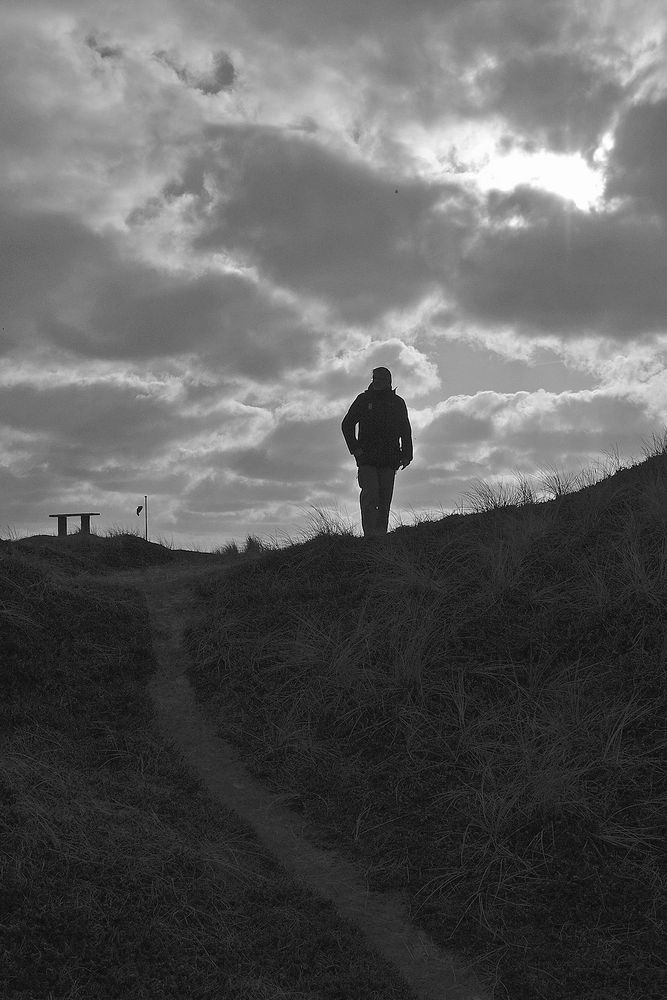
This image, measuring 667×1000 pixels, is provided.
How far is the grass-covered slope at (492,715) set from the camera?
16.0 ft

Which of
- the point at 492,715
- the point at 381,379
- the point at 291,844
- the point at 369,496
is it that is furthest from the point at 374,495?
the point at 291,844

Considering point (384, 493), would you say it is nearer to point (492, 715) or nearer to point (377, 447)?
point (377, 447)

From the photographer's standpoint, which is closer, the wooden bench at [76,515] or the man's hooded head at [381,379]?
the man's hooded head at [381,379]

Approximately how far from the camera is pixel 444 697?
7.02 meters

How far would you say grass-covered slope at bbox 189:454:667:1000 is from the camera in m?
4.87

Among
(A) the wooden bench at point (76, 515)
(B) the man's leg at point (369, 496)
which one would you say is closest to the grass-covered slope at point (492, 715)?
(B) the man's leg at point (369, 496)

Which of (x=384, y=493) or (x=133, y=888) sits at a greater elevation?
(x=384, y=493)

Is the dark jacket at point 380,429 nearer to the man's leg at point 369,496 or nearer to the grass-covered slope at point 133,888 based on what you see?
the man's leg at point 369,496

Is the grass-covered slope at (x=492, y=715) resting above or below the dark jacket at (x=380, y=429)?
below

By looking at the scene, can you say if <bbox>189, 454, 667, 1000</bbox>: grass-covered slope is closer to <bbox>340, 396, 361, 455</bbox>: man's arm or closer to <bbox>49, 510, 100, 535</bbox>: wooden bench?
<bbox>340, 396, 361, 455</bbox>: man's arm

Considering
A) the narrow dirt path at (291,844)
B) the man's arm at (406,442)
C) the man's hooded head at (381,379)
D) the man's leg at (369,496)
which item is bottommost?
the narrow dirt path at (291,844)

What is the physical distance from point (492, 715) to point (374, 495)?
216 inches

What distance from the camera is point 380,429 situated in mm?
11672

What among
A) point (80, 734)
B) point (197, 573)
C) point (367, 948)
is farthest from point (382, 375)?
point (367, 948)
